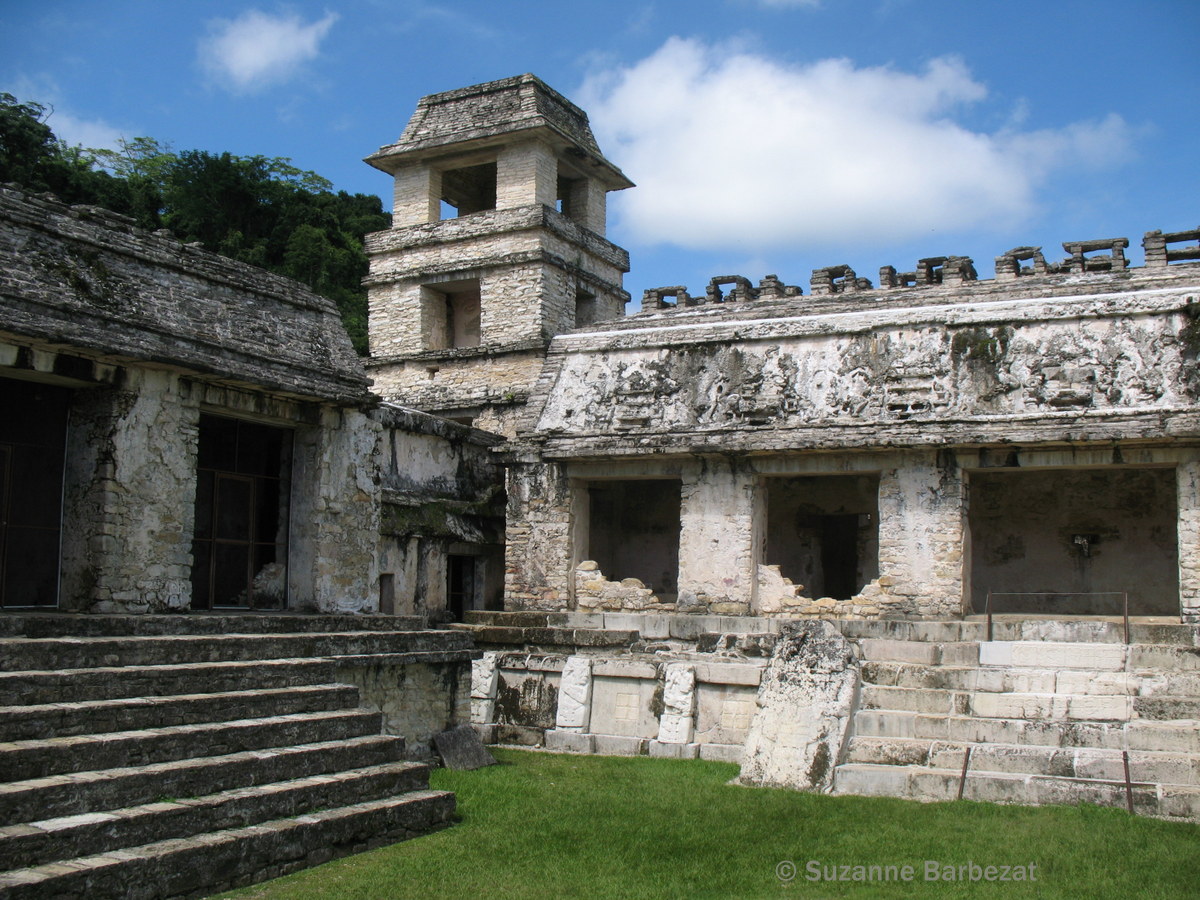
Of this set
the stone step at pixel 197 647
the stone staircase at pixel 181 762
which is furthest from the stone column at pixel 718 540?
the stone staircase at pixel 181 762

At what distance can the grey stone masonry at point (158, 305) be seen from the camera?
10.0 meters

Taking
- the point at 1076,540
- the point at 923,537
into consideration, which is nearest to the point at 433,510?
the point at 923,537

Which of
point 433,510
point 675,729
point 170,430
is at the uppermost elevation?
point 170,430

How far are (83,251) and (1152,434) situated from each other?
12.0 m

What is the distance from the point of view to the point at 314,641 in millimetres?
10141

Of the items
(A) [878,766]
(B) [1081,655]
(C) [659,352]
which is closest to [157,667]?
(A) [878,766]

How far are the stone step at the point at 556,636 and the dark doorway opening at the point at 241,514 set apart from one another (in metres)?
2.52

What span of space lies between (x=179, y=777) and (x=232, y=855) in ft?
2.23

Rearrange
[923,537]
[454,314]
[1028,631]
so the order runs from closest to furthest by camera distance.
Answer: [1028,631], [923,537], [454,314]

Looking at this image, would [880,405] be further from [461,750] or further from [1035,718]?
[461,750]

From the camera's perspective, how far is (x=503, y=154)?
23.0 metres

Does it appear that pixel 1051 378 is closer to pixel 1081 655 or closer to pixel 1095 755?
pixel 1081 655

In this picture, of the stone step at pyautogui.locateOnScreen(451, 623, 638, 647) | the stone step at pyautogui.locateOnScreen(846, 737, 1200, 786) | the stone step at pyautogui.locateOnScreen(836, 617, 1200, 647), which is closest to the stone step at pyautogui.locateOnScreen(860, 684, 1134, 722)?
the stone step at pyautogui.locateOnScreen(846, 737, 1200, 786)

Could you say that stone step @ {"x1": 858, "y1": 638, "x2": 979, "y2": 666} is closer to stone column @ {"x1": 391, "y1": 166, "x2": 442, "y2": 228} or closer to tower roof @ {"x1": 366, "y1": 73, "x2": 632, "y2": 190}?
tower roof @ {"x1": 366, "y1": 73, "x2": 632, "y2": 190}
